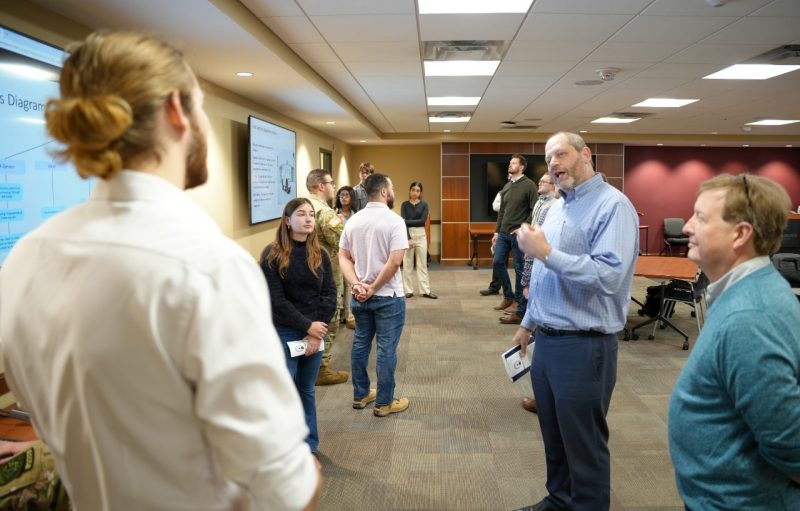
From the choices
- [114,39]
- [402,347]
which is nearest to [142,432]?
[114,39]

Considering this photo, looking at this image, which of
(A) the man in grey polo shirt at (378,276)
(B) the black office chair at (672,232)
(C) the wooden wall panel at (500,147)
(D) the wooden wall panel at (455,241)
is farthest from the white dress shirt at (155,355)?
(B) the black office chair at (672,232)

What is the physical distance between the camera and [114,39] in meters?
0.75

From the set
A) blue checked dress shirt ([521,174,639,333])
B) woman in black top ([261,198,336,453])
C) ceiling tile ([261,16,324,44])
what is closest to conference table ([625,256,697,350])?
blue checked dress shirt ([521,174,639,333])

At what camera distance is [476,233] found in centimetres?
1110

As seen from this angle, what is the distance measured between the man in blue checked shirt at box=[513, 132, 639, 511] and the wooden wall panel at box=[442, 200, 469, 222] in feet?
30.5

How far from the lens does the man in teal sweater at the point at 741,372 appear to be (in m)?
1.16

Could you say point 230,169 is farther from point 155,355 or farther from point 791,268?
point 791,268

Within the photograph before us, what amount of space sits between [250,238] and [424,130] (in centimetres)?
583

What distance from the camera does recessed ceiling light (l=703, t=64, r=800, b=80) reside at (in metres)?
4.81

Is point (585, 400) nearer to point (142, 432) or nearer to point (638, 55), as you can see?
point (142, 432)

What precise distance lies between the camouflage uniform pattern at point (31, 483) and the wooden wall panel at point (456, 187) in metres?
10.2

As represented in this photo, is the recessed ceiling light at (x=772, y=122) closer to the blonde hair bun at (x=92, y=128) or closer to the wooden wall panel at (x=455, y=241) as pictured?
the wooden wall panel at (x=455, y=241)

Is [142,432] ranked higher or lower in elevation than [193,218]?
lower

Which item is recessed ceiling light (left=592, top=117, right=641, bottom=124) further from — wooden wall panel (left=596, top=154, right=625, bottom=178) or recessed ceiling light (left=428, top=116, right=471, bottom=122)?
wooden wall panel (left=596, top=154, right=625, bottom=178)
